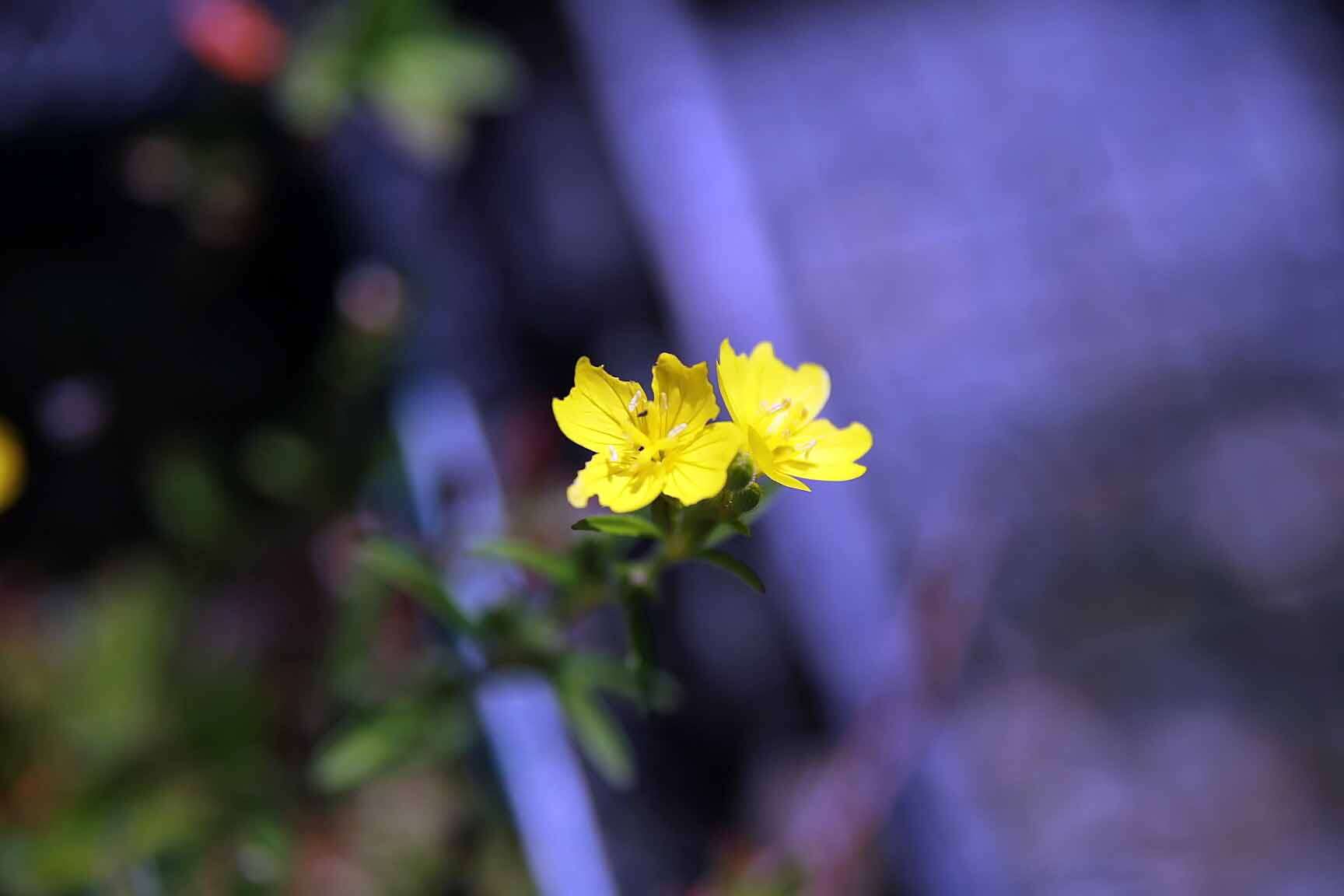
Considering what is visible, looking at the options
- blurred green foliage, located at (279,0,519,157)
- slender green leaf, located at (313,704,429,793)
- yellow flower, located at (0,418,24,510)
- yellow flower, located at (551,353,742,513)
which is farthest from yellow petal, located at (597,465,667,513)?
blurred green foliage, located at (279,0,519,157)

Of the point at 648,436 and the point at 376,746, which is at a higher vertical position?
the point at 648,436

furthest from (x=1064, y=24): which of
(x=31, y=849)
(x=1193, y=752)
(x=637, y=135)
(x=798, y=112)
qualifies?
(x=31, y=849)

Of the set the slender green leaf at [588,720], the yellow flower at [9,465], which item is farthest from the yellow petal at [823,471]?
the yellow flower at [9,465]

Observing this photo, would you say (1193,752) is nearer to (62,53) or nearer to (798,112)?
(798,112)

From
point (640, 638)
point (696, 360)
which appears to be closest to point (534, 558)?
point (640, 638)

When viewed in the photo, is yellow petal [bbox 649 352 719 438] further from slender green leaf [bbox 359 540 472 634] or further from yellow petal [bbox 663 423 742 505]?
slender green leaf [bbox 359 540 472 634]

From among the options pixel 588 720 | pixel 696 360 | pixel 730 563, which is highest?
pixel 696 360

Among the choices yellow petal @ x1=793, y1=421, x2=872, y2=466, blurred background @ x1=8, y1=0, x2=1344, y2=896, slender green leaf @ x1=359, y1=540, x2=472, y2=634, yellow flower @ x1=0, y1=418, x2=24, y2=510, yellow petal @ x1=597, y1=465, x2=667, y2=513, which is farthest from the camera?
blurred background @ x1=8, y1=0, x2=1344, y2=896

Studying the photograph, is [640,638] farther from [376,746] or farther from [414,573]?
[376,746]
